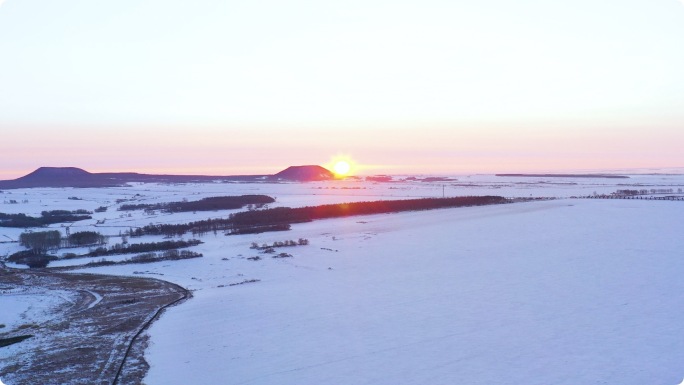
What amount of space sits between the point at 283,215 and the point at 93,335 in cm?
2871

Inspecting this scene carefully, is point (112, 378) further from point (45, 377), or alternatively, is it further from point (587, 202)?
point (587, 202)

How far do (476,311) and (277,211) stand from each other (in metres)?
30.9

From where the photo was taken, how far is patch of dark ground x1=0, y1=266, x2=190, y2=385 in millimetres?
11797

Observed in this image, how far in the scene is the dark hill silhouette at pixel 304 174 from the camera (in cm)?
11900

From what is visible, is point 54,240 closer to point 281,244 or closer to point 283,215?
point 281,244

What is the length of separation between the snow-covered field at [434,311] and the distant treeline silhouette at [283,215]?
7.04 metres

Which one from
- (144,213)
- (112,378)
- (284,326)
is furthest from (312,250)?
(144,213)

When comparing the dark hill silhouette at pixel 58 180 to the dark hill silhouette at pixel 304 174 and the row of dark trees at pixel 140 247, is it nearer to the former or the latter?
the dark hill silhouette at pixel 304 174

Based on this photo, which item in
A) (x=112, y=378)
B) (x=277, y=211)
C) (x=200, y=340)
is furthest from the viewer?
(x=277, y=211)

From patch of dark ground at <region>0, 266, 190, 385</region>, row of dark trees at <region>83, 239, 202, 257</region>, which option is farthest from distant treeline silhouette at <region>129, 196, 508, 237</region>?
patch of dark ground at <region>0, 266, 190, 385</region>

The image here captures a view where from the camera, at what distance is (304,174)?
396ft

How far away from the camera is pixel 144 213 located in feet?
164

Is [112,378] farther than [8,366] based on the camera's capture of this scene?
No

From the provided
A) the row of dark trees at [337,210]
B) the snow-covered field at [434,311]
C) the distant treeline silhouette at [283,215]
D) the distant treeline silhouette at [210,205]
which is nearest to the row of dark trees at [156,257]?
the snow-covered field at [434,311]
